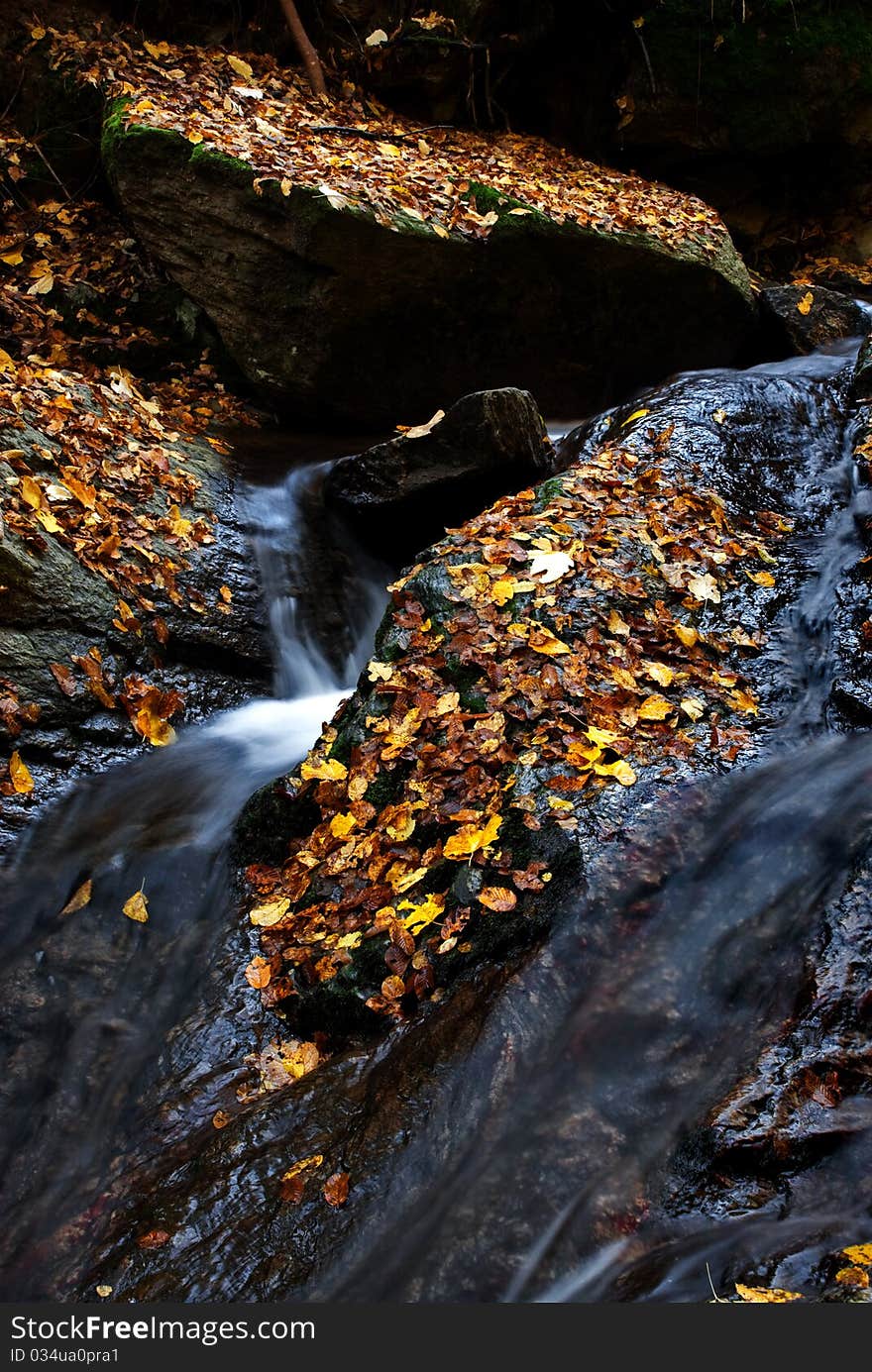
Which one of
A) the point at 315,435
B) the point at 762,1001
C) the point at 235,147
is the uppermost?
the point at 235,147

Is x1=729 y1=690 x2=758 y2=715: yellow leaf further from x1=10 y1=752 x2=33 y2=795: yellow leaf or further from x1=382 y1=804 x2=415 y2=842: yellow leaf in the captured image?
x1=10 y1=752 x2=33 y2=795: yellow leaf

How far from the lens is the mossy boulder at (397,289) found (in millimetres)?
6984

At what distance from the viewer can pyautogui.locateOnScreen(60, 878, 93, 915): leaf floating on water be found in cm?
368

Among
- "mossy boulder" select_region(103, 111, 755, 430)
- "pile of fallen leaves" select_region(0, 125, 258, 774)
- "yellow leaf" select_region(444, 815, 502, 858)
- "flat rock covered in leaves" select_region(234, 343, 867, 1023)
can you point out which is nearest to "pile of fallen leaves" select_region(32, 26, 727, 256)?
"mossy boulder" select_region(103, 111, 755, 430)

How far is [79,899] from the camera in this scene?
372 centimetres

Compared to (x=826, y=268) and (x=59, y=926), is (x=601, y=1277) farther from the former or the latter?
(x=826, y=268)

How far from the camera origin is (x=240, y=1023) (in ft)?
10.6

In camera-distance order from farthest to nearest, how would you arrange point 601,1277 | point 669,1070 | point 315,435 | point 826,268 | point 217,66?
point 826,268, point 217,66, point 315,435, point 669,1070, point 601,1277

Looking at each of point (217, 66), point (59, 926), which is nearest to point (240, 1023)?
point (59, 926)

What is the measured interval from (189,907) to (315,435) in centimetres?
511

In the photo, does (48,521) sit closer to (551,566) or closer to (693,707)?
(551,566)

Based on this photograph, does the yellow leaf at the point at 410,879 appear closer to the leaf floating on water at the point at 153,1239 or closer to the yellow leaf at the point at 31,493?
the leaf floating on water at the point at 153,1239

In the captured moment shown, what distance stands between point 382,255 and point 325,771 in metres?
4.87

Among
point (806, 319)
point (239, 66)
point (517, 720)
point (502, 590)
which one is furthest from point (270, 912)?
point (239, 66)
